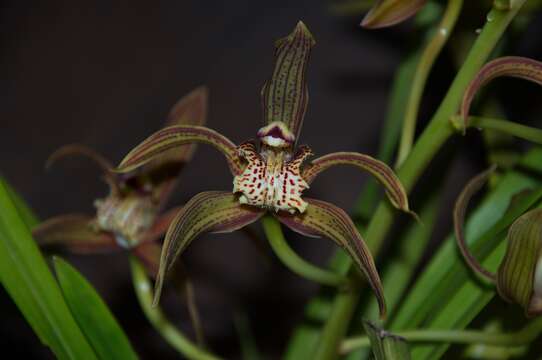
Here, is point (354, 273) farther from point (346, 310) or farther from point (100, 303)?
point (100, 303)

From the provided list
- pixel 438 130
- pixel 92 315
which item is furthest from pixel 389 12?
pixel 92 315

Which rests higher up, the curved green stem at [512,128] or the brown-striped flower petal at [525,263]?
the curved green stem at [512,128]

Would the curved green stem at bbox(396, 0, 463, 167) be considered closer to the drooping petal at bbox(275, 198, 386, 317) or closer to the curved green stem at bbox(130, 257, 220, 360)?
the drooping petal at bbox(275, 198, 386, 317)

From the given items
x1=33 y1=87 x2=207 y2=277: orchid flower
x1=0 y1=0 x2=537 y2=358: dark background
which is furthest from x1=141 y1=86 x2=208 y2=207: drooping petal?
x1=0 y1=0 x2=537 y2=358: dark background

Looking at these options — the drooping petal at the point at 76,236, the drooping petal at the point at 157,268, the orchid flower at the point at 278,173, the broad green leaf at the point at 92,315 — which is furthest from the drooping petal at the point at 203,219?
the drooping petal at the point at 76,236

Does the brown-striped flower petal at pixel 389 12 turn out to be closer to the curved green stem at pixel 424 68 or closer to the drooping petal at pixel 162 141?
the curved green stem at pixel 424 68

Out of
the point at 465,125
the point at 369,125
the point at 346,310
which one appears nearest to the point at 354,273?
the point at 346,310
